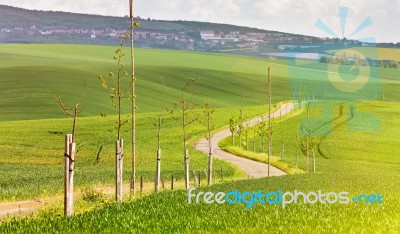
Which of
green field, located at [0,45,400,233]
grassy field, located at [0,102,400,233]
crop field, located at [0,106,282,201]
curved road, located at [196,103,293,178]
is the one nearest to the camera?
grassy field, located at [0,102,400,233]

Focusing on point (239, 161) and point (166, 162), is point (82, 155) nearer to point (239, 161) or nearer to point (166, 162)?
point (166, 162)

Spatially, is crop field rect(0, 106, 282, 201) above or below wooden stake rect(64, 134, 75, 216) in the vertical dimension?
below

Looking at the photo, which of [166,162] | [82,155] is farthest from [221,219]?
[82,155]

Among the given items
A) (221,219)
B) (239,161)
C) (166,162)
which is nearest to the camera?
(221,219)

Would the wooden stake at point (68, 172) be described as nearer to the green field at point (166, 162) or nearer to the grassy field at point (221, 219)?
the green field at point (166, 162)

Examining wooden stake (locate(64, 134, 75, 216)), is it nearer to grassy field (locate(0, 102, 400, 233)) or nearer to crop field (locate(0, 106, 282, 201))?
grassy field (locate(0, 102, 400, 233))

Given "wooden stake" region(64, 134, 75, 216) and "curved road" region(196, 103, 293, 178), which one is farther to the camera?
"curved road" region(196, 103, 293, 178)

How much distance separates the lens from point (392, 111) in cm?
15075

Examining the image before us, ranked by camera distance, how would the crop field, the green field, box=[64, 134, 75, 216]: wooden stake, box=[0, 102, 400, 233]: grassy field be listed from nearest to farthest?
box=[0, 102, 400, 233]: grassy field, the green field, box=[64, 134, 75, 216]: wooden stake, the crop field

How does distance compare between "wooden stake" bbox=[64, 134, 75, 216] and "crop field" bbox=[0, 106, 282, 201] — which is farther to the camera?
"crop field" bbox=[0, 106, 282, 201]

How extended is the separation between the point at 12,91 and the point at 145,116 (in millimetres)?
42227

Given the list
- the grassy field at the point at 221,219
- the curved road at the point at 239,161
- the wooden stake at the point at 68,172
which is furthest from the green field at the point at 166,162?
the curved road at the point at 239,161

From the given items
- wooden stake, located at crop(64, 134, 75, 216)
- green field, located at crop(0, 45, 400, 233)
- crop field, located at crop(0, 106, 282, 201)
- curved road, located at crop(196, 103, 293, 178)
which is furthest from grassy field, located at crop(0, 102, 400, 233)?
curved road, located at crop(196, 103, 293, 178)

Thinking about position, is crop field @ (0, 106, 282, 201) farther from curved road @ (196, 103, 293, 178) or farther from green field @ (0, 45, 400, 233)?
curved road @ (196, 103, 293, 178)
